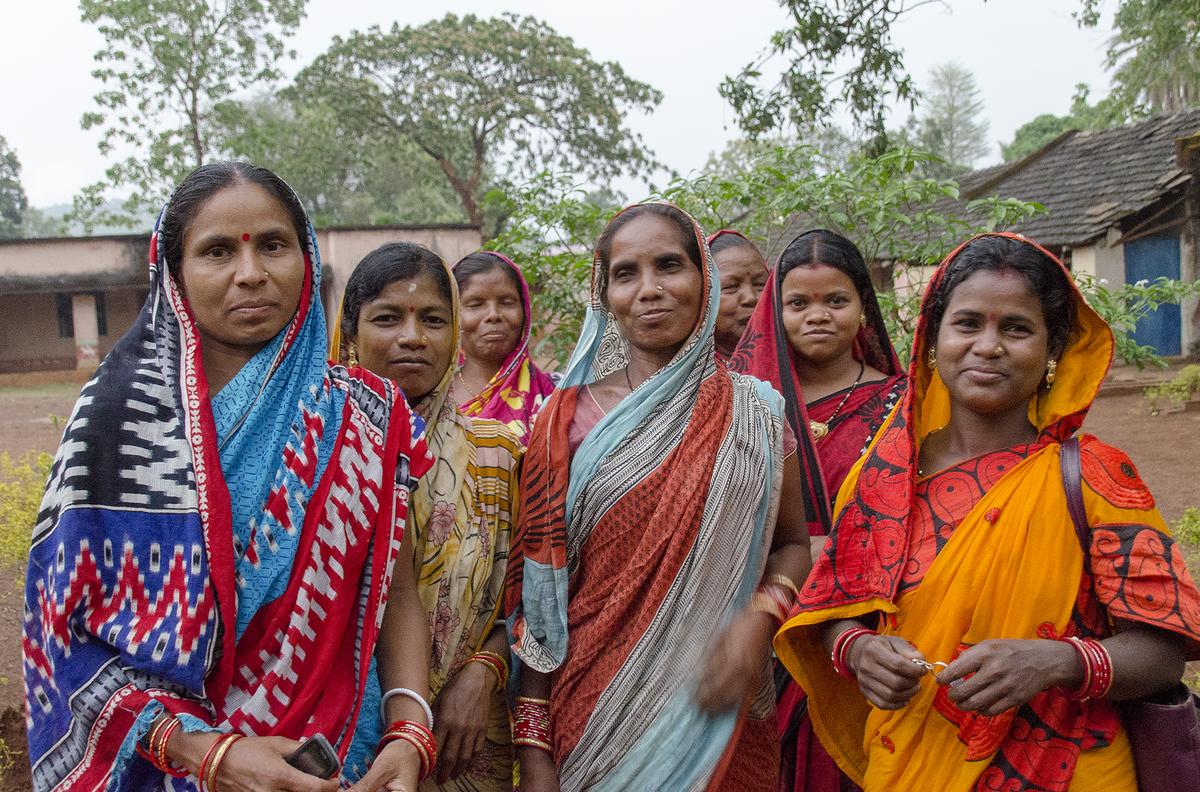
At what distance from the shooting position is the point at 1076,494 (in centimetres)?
181

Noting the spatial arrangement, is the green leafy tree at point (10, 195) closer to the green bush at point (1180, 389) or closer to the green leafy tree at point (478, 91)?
the green leafy tree at point (478, 91)

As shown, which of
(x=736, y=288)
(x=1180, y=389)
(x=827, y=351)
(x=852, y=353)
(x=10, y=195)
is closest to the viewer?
(x=827, y=351)

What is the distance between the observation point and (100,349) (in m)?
21.7

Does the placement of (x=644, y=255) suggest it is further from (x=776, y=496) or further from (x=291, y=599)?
(x=291, y=599)

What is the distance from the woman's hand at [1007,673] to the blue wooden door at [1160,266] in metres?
16.8

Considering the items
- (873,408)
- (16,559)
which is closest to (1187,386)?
(873,408)

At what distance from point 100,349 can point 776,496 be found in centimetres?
2291

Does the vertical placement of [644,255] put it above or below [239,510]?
above

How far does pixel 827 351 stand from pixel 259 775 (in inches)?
80.8

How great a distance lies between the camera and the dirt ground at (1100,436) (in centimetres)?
412

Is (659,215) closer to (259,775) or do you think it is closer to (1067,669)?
(1067,669)

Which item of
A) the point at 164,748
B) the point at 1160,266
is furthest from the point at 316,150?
the point at 164,748

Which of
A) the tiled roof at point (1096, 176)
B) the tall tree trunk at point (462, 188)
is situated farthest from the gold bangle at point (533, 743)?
the tall tree trunk at point (462, 188)

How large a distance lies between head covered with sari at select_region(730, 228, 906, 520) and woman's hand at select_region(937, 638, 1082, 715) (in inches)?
40.0
